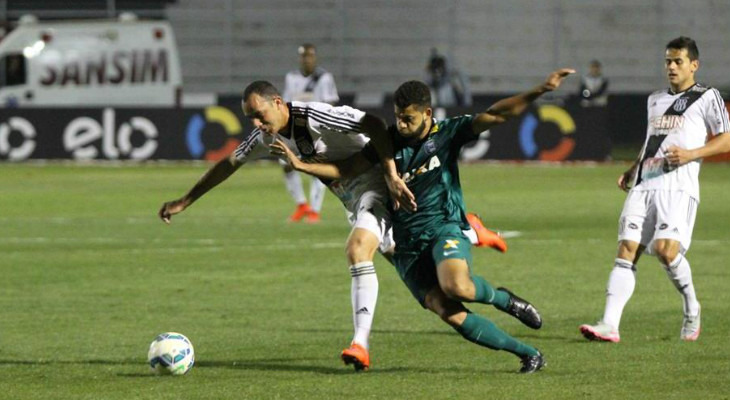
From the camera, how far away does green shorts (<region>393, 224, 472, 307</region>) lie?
28.1ft

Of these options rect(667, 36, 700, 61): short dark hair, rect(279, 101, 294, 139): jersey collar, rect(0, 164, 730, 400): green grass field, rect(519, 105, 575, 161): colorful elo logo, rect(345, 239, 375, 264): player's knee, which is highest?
rect(667, 36, 700, 61): short dark hair

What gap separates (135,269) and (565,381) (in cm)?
719

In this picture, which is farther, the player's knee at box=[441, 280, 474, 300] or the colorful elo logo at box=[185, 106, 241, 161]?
the colorful elo logo at box=[185, 106, 241, 161]

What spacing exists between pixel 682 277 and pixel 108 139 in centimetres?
2376

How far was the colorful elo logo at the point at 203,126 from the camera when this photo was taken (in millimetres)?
31672

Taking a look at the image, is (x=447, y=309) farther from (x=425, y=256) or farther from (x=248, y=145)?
(x=248, y=145)

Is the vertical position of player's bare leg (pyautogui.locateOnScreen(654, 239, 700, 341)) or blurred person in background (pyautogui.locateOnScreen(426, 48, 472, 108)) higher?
player's bare leg (pyautogui.locateOnScreen(654, 239, 700, 341))

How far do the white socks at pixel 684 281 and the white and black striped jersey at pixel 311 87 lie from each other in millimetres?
10966

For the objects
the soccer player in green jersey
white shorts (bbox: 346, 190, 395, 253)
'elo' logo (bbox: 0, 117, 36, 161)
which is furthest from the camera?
'elo' logo (bbox: 0, 117, 36, 161)

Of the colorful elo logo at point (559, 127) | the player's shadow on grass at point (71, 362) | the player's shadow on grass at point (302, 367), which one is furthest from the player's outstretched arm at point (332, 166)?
the colorful elo logo at point (559, 127)

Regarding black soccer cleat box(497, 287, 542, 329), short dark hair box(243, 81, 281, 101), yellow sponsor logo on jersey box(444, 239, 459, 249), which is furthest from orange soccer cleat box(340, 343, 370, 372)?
short dark hair box(243, 81, 281, 101)

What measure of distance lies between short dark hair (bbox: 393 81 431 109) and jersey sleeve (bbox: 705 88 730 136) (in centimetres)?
236

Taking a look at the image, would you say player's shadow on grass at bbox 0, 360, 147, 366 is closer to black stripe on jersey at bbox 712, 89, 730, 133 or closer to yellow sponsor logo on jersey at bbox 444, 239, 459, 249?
yellow sponsor logo on jersey at bbox 444, 239, 459, 249

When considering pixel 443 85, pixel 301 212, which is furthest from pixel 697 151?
pixel 443 85
